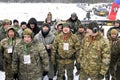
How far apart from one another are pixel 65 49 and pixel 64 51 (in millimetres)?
52

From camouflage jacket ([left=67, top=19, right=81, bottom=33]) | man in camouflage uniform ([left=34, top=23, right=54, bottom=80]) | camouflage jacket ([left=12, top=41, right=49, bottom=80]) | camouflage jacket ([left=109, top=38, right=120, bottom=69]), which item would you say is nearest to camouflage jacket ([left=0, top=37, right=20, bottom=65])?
man in camouflage uniform ([left=34, top=23, right=54, bottom=80])

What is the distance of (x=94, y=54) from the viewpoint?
5789mm

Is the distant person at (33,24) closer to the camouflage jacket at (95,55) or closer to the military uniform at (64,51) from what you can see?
the military uniform at (64,51)

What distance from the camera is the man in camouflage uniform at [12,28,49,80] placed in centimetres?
558

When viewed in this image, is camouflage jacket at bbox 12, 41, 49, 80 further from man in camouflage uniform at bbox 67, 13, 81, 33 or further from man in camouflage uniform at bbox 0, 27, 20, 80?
man in camouflage uniform at bbox 67, 13, 81, 33

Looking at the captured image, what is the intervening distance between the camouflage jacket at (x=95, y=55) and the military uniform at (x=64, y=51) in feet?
2.15

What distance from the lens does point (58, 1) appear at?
67.0m

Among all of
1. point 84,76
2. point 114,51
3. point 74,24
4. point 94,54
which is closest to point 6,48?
point 84,76

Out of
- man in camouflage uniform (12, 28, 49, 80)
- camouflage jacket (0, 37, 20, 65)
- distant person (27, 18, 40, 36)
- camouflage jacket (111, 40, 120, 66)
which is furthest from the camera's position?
distant person (27, 18, 40, 36)

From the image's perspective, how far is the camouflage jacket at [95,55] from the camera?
18.7 feet

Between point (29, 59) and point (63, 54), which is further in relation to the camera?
point (63, 54)

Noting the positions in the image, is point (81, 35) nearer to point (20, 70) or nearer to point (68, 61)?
point (68, 61)

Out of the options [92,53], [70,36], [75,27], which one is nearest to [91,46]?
[92,53]

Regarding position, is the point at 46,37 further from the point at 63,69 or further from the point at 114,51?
the point at 114,51
